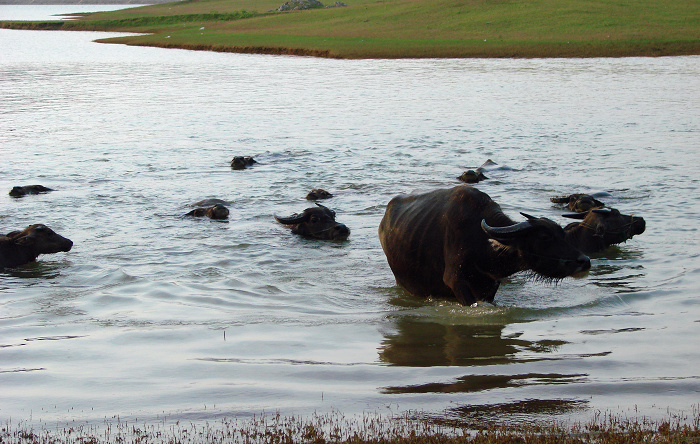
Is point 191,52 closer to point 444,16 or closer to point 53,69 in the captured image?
point 53,69

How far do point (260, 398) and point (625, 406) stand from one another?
2611 millimetres

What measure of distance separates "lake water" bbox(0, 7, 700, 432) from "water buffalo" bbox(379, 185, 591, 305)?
1.00 feet

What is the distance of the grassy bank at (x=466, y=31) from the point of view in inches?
1816

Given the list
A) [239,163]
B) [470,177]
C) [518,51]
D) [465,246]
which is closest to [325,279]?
[465,246]

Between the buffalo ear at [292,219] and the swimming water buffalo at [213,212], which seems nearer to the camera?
the buffalo ear at [292,219]

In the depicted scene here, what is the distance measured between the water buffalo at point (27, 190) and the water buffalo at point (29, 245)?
14.1 ft

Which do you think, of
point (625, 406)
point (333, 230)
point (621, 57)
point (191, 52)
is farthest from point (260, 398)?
point (191, 52)

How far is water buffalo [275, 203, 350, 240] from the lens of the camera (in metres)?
11.4

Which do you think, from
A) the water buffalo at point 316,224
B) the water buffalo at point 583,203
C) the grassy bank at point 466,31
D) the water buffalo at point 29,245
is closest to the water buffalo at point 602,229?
the water buffalo at point 583,203

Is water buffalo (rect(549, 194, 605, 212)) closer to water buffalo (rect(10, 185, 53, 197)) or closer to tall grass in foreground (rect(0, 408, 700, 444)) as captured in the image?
tall grass in foreground (rect(0, 408, 700, 444))

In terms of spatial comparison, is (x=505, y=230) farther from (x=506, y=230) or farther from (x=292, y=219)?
(x=292, y=219)

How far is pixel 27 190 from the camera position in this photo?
14508 millimetres

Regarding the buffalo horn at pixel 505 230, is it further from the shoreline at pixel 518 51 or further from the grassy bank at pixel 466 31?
the grassy bank at pixel 466 31

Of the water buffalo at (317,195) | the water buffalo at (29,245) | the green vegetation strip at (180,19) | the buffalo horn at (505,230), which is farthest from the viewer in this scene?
the green vegetation strip at (180,19)
